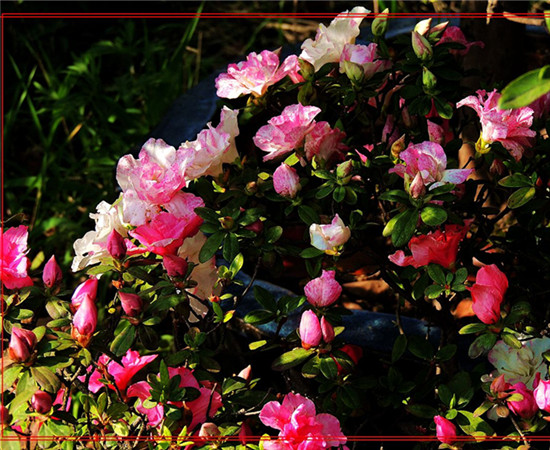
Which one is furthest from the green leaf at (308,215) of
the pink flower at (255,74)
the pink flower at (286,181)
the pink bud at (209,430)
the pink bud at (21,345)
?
the pink bud at (21,345)

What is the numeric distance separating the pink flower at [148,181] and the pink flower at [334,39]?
348 millimetres

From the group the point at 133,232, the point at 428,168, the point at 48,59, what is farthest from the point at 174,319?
the point at 48,59

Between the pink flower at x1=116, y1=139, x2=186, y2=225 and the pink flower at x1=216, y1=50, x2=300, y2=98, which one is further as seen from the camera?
the pink flower at x1=216, y1=50, x2=300, y2=98

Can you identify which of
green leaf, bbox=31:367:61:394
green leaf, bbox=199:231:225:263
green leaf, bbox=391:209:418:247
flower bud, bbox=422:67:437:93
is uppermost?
flower bud, bbox=422:67:437:93

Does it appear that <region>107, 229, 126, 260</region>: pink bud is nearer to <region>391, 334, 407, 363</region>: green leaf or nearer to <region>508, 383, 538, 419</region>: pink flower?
<region>391, 334, 407, 363</region>: green leaf

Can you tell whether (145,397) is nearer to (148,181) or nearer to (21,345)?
(21,345)

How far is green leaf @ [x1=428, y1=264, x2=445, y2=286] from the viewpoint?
1219 mm

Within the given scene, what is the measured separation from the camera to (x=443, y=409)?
4.21 ft

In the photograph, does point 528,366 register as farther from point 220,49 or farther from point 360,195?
point 220,49

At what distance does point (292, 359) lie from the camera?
1.22 metres

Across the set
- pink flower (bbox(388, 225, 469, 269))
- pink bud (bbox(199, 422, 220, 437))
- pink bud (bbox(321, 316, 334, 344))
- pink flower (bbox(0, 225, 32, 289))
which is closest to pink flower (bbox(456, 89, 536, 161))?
pink flower (bbox(388, 225, 469, 269))

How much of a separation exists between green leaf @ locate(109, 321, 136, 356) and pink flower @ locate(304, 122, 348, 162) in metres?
0.41

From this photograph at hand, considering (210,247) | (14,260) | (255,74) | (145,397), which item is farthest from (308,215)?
(14,260)

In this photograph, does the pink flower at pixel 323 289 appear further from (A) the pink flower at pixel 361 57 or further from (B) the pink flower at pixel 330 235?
(A) the pink flower at pixel 361 57
